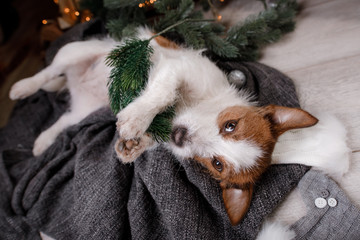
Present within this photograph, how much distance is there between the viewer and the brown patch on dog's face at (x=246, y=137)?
1212mm

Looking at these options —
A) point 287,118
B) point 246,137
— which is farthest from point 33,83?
point 287,118

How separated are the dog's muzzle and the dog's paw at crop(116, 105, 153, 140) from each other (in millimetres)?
172

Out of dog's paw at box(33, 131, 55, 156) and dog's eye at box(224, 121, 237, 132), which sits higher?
dog's eye at box(224, 121, 237, 132)

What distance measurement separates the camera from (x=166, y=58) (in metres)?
1.48

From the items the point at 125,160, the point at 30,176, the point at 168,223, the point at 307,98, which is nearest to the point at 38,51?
the point at 30,176

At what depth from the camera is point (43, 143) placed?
1813 mm

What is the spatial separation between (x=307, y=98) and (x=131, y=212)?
3.72ft

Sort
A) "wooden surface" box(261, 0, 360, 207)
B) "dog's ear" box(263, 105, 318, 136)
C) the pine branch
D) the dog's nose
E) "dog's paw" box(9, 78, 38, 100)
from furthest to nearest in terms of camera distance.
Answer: "dog's paw" box(9, 78, 38, 100), "wooden surface" box(261, 0, 360, 207), the dog's nose, "dog's ear" box(263, 105, 318, 136), the pine branch

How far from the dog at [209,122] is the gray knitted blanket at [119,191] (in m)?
0.09

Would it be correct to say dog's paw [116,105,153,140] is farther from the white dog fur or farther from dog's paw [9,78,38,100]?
dog's paw [9,78,38,100]

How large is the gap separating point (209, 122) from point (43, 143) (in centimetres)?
113

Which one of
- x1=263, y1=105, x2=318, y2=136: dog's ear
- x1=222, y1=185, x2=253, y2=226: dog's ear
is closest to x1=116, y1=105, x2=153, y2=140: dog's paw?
x1=222, y1=185, x2=253, y2=226: dog's ear

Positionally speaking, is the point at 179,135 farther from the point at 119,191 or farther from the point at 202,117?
the point at 119,191

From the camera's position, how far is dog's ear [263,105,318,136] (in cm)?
120
